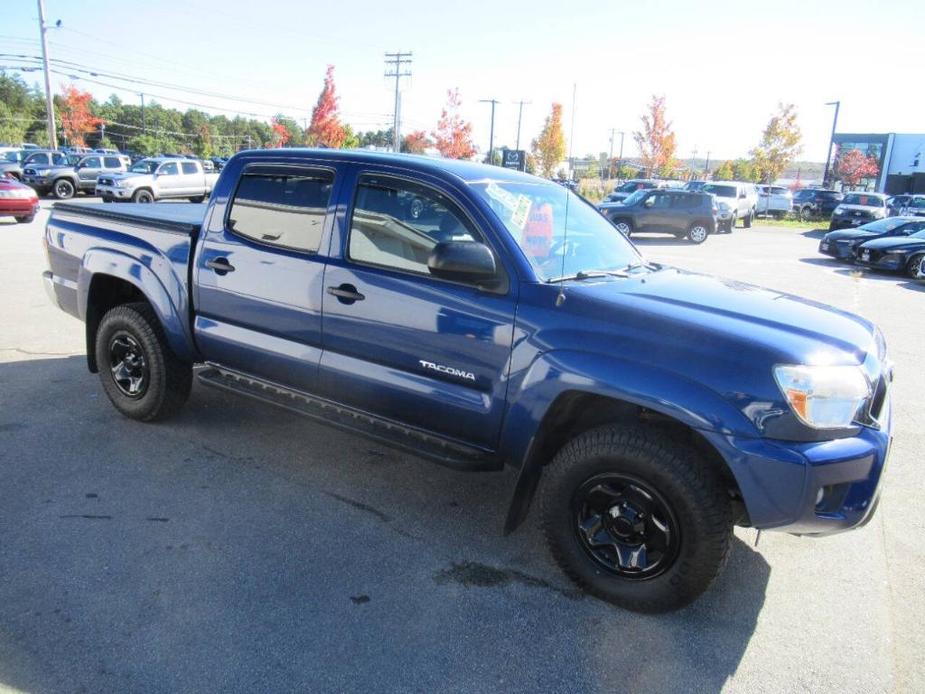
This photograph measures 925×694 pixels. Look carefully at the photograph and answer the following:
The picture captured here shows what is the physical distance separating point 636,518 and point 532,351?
85 centimetres

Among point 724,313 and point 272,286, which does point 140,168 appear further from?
point 724,313

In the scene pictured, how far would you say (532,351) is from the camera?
2982 millimetres

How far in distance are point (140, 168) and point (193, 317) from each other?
2296cm

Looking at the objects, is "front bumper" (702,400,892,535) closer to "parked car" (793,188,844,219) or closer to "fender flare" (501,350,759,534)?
"fender flare" (501,350,759,534)

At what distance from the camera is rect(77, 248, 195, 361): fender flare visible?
431cm

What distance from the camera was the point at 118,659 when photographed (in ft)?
8.16

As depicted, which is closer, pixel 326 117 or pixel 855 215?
pixel 855 215

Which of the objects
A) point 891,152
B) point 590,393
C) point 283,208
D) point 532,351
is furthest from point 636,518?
point 891,152

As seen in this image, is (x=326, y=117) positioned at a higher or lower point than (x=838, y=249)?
higher

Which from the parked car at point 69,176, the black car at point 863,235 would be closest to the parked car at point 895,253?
the black car at point 863,235

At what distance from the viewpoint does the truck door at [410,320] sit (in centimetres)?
314

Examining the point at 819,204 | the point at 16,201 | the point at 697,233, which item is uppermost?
the point at 819,204

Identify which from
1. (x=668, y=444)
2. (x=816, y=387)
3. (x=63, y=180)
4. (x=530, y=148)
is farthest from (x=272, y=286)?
(x=530, y=148)

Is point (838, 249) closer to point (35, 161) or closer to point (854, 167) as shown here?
point (35, 161)
